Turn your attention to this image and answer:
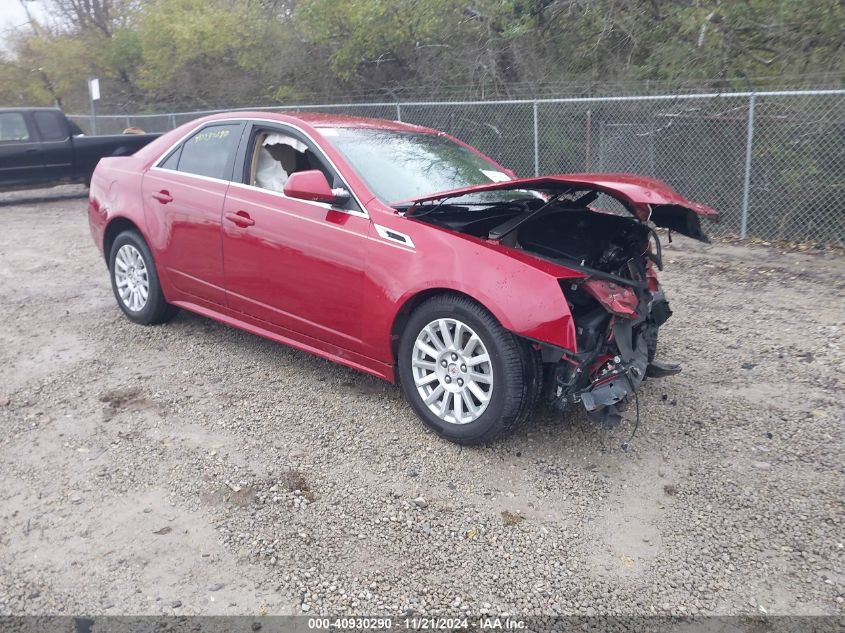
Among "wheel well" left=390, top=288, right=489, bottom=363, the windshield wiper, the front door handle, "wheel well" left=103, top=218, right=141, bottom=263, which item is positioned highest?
the windshield wiper

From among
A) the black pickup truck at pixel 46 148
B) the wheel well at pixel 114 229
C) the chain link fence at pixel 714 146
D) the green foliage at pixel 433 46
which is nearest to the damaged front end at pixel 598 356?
the wheel well at pixel 114 229

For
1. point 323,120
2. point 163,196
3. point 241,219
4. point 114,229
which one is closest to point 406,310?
point 241,219

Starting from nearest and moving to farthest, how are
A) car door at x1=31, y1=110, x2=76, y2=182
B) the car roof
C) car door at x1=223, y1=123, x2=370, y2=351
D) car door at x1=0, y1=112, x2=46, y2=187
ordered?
car door at x1=223, y1=123, x2=370, y2=351
the car roof
car door at x1=0, y1=112, x2=46, y2=187
car door at x1=31, y1=110, x2=76, y2=182

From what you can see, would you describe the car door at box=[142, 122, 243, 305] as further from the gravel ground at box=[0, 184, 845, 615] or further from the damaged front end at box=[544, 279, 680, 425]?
the damaged front end at box=[544, 279, 680, 425]

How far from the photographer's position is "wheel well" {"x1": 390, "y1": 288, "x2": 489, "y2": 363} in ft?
13.0

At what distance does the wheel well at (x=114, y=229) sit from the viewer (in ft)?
19.4

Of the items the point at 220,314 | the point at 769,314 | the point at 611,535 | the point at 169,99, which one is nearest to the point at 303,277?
the point at 220,314

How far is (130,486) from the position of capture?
3.69m

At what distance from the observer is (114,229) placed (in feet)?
19.8

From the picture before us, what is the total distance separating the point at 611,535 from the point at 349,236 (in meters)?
2.16

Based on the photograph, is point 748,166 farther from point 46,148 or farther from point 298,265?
point 46,148

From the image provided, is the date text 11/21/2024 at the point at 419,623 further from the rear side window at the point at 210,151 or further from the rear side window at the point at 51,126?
the rear side window at the point at 51,126

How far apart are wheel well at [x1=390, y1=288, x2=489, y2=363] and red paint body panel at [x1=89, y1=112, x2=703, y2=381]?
0.02m

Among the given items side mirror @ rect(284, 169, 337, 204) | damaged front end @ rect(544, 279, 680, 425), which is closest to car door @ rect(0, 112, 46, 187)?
side mirror @ rect(284, 169, 337, 204)
